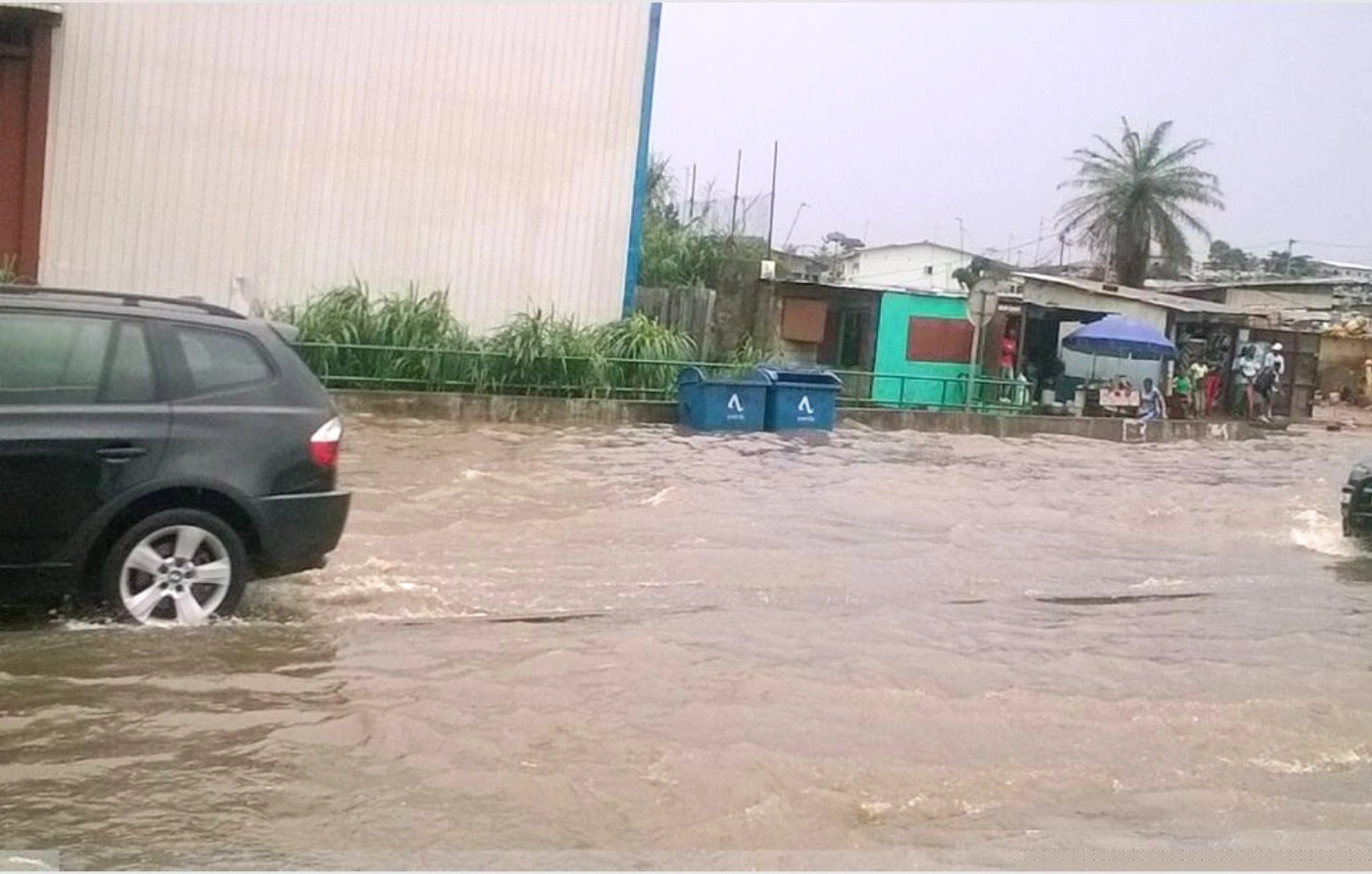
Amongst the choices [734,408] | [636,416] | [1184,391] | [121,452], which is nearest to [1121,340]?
[1184,391]

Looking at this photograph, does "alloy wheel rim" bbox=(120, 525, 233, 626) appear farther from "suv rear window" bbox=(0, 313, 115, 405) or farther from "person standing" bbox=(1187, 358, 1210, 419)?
"person standing" bbox=(1187, 358, 1210, 419)

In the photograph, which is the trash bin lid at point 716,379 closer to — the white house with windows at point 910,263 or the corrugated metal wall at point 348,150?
the corrugated metal wall at point 348,150

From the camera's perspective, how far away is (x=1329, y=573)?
1184 cm

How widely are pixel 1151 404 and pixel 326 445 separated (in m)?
23.1

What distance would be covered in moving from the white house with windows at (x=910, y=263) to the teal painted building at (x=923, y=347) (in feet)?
58.7

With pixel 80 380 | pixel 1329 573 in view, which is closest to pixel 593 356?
pixel 1329 573

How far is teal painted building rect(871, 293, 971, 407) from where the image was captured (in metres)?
26.7

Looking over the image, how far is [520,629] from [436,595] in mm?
877

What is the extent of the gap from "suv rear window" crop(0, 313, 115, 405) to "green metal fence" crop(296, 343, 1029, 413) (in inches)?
484

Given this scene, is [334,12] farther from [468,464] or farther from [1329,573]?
[1329,573]

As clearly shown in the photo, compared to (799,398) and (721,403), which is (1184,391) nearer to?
(799,398)

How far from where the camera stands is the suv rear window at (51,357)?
659cm

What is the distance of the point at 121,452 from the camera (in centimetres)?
668

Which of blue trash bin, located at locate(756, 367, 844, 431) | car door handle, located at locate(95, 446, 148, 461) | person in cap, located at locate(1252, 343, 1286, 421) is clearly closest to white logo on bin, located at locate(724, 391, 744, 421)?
blue trash bin, located at locate(756, 367, 844, 431)
